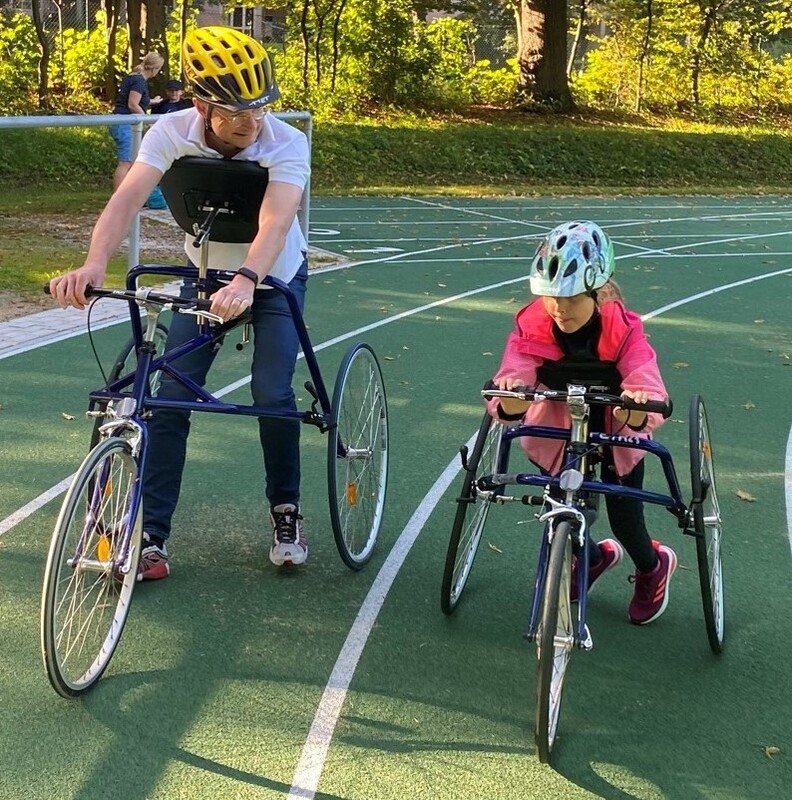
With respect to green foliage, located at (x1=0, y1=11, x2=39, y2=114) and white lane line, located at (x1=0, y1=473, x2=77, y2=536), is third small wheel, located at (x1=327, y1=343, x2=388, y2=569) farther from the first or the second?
green foliage, located at (x1=0, y1=11, x2=39, y2=114)

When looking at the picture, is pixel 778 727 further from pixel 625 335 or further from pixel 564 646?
pixel 625 335

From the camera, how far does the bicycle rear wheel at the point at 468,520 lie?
387 cm

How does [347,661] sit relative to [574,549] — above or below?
below

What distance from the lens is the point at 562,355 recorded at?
12.8 ft

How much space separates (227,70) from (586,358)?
1507 mm

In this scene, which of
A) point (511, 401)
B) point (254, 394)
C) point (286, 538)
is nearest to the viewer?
point (511, 401)

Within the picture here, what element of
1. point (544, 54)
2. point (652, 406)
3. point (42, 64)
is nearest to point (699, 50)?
point (544, 54)

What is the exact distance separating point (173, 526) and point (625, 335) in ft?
7.65

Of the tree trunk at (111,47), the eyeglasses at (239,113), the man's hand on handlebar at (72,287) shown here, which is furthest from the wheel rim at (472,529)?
the tree trunk at (111,47)

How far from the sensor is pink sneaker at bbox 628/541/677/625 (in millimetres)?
4324

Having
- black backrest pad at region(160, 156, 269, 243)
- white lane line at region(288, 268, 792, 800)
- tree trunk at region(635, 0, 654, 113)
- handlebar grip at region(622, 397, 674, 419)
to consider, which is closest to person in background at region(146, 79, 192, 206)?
white lane line at region(288, 268, 792, 800)

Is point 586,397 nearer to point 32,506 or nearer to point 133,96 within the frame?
point 32,506

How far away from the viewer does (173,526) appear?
516 centimetres

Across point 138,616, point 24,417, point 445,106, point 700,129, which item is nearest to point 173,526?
point 138,616
